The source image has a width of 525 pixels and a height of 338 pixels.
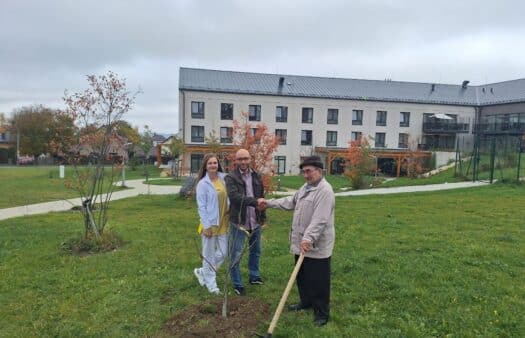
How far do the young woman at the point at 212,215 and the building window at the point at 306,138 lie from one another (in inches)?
1421

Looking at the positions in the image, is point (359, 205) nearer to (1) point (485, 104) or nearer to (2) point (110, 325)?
(2) point (110, 325)

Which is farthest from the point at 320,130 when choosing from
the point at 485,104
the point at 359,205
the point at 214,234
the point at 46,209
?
the point at 214,234

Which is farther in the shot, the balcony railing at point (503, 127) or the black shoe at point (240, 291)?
the balcony railing at point (503, 127)

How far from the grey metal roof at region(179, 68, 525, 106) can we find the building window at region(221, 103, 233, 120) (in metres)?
1.39

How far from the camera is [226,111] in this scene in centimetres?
3875

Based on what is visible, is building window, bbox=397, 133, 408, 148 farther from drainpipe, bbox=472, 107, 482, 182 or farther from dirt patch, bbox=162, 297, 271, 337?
dirt patch, bbox=162, 297, 271, 337

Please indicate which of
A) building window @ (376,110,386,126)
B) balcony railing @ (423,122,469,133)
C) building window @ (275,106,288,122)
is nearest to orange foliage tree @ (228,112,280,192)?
A: building window @ (275,106,288,122)

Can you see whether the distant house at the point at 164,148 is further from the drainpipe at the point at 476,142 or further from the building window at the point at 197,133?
the drainpipe at the point at 476,142

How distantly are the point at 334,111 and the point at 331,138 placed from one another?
286cm

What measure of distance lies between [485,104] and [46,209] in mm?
43242

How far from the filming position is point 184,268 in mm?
5441

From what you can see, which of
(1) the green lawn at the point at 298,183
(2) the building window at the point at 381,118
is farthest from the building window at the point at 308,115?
(1) the green lawn at the point at 298,183

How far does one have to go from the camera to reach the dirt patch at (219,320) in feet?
11.6

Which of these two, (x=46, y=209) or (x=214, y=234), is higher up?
(x=214, y=234)
